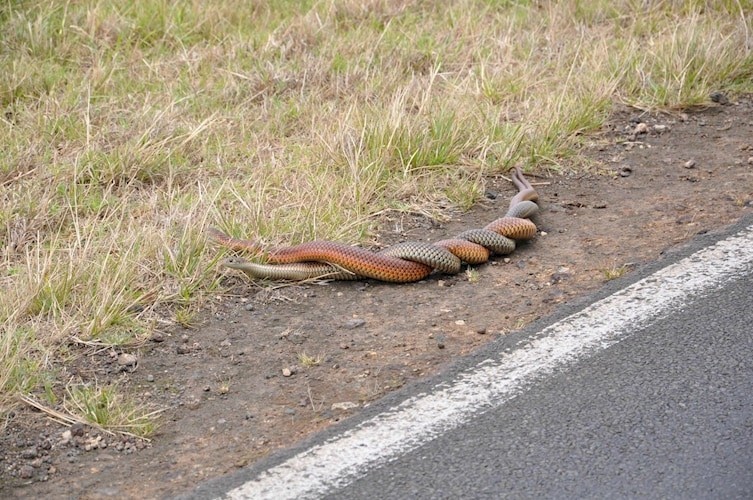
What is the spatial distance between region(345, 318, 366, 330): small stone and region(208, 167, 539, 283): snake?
0.33m

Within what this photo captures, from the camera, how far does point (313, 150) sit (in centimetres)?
517

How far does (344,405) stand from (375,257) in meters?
1.01

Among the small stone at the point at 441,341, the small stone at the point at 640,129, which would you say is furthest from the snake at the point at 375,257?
the small stone at the point at 640,129

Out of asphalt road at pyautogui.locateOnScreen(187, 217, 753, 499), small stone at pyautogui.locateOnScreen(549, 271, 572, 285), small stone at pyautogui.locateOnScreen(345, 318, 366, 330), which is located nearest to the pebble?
asphalt road at pyautogui.locateOnScreen(187, 217, 753, 499)

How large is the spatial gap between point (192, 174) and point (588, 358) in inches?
96.6

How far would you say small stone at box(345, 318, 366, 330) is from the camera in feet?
12.4

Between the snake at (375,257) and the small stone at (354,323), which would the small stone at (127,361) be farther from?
the small stone at (354,323)

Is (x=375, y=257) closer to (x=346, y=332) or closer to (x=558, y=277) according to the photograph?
(x=346, y=332)

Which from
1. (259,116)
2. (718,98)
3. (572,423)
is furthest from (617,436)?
(718,98)

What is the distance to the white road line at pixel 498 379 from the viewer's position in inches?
Answer: 110

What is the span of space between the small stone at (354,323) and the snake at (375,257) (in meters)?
0.33

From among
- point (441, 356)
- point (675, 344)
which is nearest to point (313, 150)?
point (441, 356)

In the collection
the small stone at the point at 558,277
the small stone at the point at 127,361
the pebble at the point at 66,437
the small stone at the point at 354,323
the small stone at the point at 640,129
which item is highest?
the small stone at the point at 640,129

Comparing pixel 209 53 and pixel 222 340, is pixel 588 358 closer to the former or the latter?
pixel 222 340
